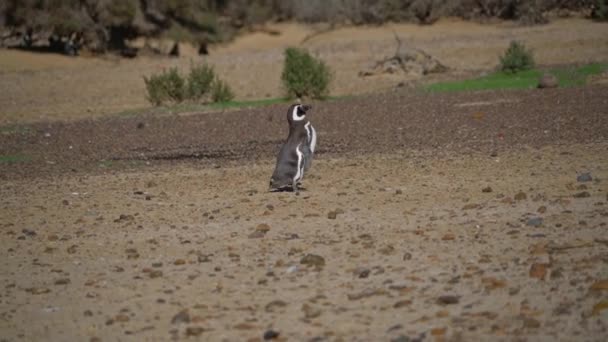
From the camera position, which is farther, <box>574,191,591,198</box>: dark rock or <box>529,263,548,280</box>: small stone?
<box>574,191,591,198</box>: dark rock

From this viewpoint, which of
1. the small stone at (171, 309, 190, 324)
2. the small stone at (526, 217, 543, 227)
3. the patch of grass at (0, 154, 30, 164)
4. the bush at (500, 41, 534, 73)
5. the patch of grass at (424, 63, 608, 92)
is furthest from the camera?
the bush at (500, 41, 534, 73)

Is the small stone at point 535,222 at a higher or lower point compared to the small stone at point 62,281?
higher

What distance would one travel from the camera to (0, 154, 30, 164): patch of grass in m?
17.0

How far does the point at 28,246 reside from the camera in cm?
999

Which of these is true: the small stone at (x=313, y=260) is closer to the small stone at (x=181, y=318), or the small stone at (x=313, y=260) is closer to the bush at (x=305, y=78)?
the small stone at (x=181, y=318)

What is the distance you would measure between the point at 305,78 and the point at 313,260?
17.2 meters

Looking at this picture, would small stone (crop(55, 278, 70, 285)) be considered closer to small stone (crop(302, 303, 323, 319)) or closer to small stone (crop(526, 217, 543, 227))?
small stone (crop(302, 303, 323, 319))

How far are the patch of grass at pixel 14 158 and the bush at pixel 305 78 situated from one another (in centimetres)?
883

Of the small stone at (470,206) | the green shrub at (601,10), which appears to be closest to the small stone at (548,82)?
the small stone at (470,206)

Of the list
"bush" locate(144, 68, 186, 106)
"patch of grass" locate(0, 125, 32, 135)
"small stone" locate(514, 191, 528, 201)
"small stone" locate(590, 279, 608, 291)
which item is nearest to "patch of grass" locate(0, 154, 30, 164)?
"patch of grass" locate(0, 125, 32, 135)

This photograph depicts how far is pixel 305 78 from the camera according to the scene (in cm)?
2527

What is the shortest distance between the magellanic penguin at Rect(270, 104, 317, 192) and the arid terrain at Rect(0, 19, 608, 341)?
190mm

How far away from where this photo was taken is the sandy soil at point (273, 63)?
28.3 metres

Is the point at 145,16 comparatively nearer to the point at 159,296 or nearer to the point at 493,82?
the point at 493,82
